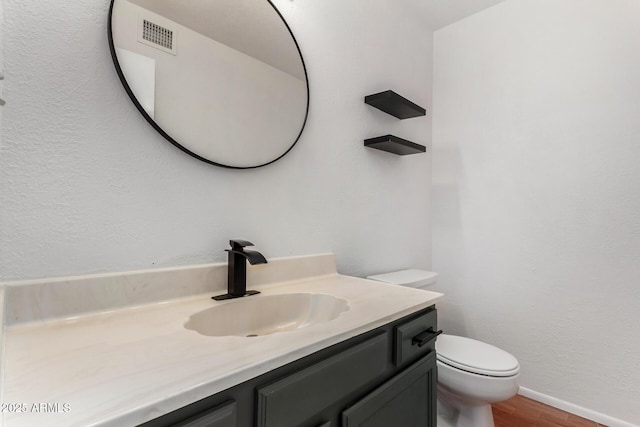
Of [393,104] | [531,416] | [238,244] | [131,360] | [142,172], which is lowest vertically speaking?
[531,416]

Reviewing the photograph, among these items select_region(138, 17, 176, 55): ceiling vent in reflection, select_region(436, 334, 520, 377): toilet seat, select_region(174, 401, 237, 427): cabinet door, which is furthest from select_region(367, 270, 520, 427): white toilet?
select_region(138, 17, 176, 55): ceiling vent in reflection

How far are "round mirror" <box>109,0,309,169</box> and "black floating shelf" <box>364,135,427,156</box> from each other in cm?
46

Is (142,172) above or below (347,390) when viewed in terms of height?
above

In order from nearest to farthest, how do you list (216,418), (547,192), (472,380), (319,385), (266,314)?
1. (216,418)
2. (319,385)
3. (266,314)
4. (472,380)
5. (547,192)

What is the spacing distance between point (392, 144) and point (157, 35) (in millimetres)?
1161

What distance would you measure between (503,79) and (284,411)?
2229 millimetres

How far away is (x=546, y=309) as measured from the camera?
1.74 metres

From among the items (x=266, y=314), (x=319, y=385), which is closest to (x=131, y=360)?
(x=319, y=385)

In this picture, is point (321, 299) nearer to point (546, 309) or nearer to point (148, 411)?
point (148, 411)

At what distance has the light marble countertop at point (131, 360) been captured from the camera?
0.40 metres

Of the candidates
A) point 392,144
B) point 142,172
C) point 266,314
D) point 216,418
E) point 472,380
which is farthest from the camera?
point 392,144

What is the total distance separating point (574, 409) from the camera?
163cm

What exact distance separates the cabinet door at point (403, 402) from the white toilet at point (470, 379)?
329 millimetres

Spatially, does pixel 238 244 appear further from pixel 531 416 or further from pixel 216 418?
pixel 531 416
